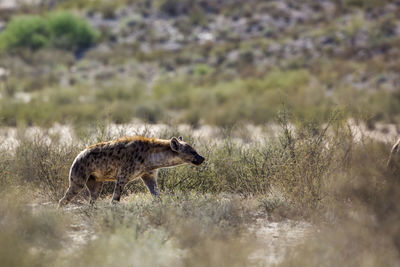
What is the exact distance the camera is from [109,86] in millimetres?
32469

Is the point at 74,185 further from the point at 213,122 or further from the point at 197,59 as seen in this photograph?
the point at 197,59

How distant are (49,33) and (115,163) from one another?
3768 cm

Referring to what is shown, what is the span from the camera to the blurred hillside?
27.3 meters

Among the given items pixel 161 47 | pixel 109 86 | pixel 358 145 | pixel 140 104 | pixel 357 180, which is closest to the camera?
pixel 357 180

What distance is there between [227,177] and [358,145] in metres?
2.68

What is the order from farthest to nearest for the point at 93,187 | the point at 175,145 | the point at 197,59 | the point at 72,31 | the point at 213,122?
the point at 72,31 < the point at 197,59 < the point at 213,122 < the point at 175,145 < the point at 93,187

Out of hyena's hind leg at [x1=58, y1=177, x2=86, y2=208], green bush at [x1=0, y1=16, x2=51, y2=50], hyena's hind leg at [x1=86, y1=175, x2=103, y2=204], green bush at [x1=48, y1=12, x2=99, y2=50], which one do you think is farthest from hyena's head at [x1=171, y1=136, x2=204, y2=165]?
green bush at [x1=48, y1=12, x2=99, y2=50]

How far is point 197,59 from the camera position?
136ft

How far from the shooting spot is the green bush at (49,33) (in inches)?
1713

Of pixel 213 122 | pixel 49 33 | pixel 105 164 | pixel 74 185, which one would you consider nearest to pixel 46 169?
pixel 74 185

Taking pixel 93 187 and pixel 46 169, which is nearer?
pixel 93 187

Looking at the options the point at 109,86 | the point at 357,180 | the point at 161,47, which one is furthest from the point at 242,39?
the point at 357,180

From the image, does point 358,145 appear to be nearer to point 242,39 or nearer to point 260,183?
point 260,183

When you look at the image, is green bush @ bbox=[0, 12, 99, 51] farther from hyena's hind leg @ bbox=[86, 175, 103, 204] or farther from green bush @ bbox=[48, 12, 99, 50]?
hyena's hind leg @ bbox=[86, 175, 103, 204]
